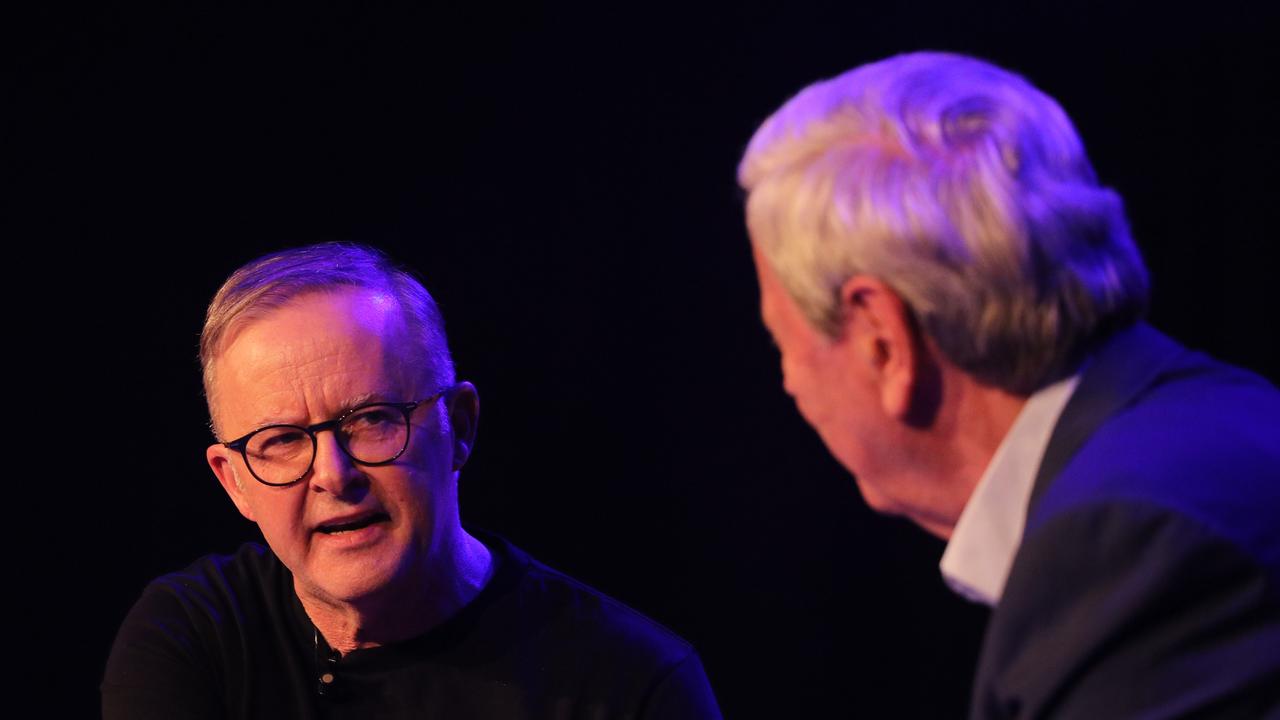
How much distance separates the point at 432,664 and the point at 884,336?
1.05m

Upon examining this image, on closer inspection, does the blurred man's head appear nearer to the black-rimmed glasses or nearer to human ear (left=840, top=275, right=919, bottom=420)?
human ear (left=840, top=275, right=919, bottom=420)

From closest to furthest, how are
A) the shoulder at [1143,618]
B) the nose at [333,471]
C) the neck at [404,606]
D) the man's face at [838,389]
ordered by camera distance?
the shoulder at [1143,618]
the man's face at [838,389]
the nose at [333,471]
the neck at [404,606]

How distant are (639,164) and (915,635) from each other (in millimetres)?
1213

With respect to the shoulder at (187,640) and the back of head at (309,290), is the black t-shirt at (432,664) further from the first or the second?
the back of head at (309,290)

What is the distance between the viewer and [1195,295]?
247 centimetres

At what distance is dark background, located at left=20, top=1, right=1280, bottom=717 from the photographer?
2646 mm

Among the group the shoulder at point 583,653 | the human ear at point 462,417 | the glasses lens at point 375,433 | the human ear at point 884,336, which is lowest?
the shoulder at point 583,653

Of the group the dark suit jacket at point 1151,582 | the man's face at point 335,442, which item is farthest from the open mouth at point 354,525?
the dark suit jacket at point 1151,582

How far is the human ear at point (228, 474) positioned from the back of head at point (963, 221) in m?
1.11

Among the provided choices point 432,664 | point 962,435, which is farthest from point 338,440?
point 962,435

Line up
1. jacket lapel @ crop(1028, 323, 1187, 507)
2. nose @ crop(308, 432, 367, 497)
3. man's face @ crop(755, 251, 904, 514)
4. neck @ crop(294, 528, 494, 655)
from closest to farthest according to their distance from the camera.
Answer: jacket lapel @ crop(1028, 323, 1187, 507) < man's face @ crop(755, 251, 904, 514) < nose @ crop(308, 432, 367, 497) < neck @ crop(294, 528, 494, 655)

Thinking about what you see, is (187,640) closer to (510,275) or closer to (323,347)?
(323,347)

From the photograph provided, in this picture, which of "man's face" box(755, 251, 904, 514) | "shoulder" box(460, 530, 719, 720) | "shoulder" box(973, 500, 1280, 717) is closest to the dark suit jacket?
"shoulder" box(973, 500, 1280, 717)

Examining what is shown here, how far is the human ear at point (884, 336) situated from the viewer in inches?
45.6
